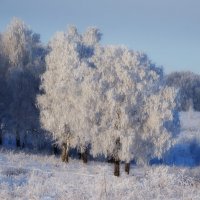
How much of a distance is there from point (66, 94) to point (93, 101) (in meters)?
4.10

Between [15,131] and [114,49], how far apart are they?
14701 millimetres

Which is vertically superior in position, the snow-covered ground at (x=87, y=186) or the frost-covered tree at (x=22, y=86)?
the frost-covered tree at (x=22, y=86)

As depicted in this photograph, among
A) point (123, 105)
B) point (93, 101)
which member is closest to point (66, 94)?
point (93, 101)

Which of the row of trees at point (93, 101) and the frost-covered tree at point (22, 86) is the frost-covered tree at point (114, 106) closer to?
the row of trees at point (93, 101)

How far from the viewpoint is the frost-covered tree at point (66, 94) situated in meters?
41.3

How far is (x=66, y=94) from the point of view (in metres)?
43.5

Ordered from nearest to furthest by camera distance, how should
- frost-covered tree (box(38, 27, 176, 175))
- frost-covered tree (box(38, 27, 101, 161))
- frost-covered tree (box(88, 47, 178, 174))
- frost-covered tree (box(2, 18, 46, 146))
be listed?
frost-covered tree (box(88, 47, 178, 174))
frost-covered tree (box(38, 27, 176, 175))
frost-covered tree (box(38, 27, 101, 161))
frost-covered tree (box(2, 18, 46, 146))

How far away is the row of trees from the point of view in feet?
128

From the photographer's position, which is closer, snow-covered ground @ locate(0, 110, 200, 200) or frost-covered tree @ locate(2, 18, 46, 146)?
snow-covered ground @ locate(0, 110, 200, 200)

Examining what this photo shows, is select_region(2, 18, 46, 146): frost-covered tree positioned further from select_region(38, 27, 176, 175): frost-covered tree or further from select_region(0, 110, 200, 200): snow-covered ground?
select_region(0, 110, 200, 200): snow-covered ground

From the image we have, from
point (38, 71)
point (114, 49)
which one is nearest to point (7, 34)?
point (38, 71)

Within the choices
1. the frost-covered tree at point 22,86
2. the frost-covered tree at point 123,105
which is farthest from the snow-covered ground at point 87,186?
the frost-covered tree at point 22,86

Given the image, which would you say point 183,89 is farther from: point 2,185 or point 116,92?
point 2,185

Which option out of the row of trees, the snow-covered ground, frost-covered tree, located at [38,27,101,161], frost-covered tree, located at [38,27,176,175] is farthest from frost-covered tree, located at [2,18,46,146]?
the snow-covered ground
